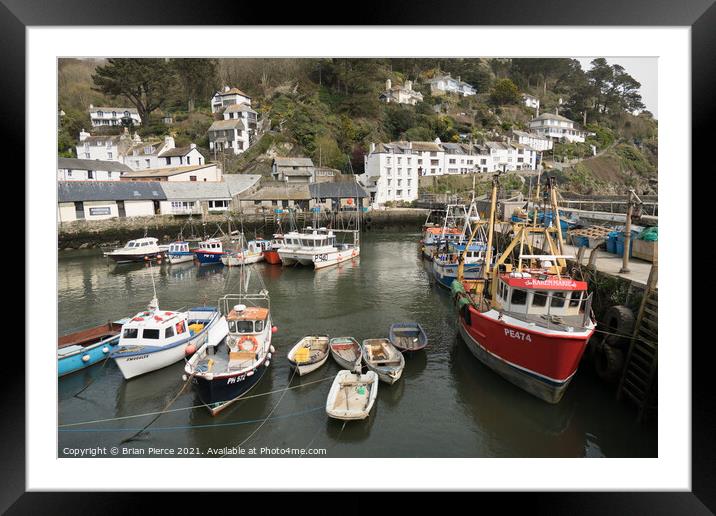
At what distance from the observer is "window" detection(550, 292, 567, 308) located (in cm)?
830

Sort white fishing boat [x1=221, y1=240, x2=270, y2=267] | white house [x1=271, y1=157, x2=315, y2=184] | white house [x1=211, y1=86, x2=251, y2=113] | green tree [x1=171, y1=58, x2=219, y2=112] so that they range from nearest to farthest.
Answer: white fishing boat [x1=221, y1=240, x2=270, y2=267] < green tree [x1=171, y1=58, x2=219, y2=112] < white house [x1=211, y1=86, x2=251, y2=113] < white house [x1=271, y1=157, x2=315, y2=184]

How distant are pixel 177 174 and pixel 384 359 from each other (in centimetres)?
3111

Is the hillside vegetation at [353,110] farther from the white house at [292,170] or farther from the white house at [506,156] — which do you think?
the white house at [506,156]

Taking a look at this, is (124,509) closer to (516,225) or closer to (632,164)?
(516,225)

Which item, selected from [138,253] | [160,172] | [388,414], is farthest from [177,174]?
[388,414]

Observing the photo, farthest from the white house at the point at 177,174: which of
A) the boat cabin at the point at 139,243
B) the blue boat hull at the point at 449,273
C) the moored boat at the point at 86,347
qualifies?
the moored boat at the point at 86,347

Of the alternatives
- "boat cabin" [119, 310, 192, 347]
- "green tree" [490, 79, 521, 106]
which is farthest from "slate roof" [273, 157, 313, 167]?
"boat cabin" [119, 310, 192, 347]

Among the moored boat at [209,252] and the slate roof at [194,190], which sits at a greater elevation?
the slate roof at [194,190]

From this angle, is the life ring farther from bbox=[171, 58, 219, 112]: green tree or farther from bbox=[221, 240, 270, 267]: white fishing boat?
bbox=[171, 58, 219, 112]: green tree

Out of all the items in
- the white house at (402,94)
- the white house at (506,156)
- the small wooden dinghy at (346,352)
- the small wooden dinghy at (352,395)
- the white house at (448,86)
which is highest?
the white house at (448,86)

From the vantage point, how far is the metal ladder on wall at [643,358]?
23.9ft

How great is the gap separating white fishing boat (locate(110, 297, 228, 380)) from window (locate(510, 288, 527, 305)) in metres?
6.73

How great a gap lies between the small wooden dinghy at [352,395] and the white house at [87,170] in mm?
29327

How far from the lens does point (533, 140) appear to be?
48.9 meters
